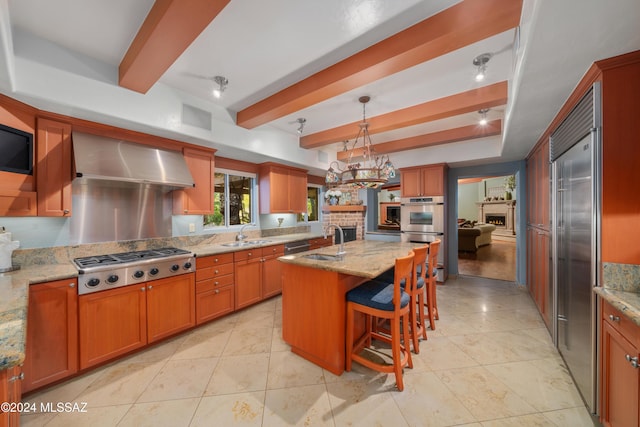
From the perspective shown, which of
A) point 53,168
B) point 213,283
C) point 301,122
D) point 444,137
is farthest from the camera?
point 444,137

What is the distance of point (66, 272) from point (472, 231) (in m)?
8.43

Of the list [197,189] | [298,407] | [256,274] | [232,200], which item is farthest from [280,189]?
[298,407]

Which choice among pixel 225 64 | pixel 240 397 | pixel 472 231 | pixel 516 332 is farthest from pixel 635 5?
pixel 472 231

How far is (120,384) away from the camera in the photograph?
191 cm

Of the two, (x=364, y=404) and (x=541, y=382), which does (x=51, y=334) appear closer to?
(x=364, y=404)

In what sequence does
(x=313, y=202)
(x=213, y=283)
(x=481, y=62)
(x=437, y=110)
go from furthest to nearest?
(x=313, y=202) < (x=213, y=283) < (x=437, y=110) < (x=481, y=62)

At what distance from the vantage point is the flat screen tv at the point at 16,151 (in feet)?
5.92

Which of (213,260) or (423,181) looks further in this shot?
(423,181)

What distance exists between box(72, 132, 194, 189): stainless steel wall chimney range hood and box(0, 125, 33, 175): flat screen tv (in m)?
0.28

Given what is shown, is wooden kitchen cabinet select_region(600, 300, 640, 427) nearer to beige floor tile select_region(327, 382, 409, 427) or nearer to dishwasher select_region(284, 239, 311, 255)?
beige floor tile select_region(327, 382, 409, 427)

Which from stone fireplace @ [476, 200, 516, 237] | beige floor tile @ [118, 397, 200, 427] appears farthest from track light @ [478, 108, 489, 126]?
stone fireplace @ [476, 200, 516, 237]

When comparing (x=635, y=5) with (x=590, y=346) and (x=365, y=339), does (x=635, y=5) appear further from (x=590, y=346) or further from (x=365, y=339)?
(x=365, y=339)

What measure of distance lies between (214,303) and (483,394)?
2746 millimetres

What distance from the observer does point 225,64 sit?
2.09 m
